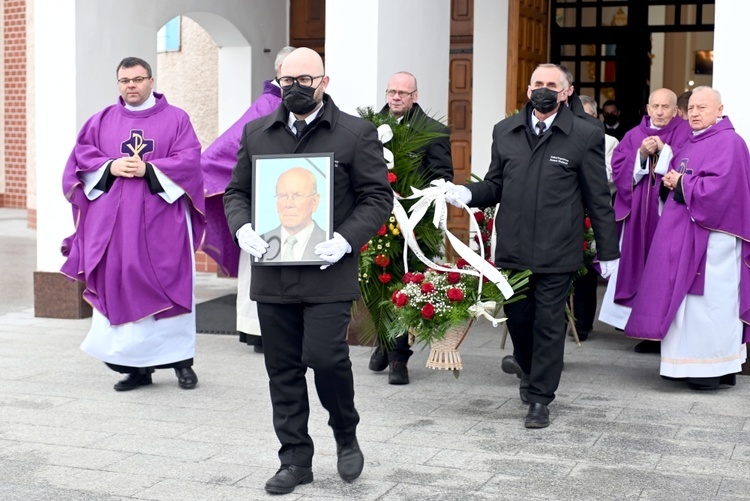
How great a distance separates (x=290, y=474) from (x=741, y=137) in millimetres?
3955

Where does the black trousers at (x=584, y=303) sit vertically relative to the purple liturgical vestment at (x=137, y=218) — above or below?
below

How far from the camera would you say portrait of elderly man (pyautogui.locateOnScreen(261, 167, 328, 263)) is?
4.93 metres

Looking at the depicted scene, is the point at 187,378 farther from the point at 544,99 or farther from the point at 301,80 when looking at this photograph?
the point at 301,80

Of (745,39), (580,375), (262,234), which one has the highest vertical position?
(745,39)

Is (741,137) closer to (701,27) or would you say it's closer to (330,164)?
(330,164)

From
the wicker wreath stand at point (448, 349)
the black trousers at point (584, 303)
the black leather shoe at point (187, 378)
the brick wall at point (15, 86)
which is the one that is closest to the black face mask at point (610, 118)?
the black trousers at point (584, 303)

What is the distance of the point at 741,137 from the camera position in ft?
24.7

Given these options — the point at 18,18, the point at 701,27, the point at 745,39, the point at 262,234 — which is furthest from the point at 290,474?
the point at 18,18

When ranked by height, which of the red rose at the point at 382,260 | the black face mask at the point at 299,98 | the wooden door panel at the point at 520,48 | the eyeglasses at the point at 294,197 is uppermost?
the wooden door panel at the point at 520,48

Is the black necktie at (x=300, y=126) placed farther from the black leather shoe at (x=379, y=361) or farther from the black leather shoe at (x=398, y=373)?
the black leather shoe at (x=379, y=361)

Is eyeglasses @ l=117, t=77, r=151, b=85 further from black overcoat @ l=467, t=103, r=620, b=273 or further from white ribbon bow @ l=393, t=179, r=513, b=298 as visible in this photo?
black overcoat @ l=467, t=103, r=620, b=273

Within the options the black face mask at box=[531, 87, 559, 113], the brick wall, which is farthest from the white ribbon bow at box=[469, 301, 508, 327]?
the brick wall

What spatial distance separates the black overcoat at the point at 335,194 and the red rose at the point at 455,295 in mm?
1509

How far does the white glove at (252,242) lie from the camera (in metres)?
4.92
